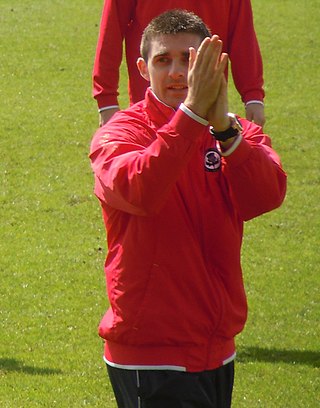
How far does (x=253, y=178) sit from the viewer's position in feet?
13.9

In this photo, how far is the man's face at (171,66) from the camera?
4.38 m

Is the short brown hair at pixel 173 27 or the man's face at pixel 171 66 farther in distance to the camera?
the short brown hair at pixel 173 27

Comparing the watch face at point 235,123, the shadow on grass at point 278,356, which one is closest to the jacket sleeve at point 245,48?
the shadow on grass at point 278,356

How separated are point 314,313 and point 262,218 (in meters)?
2.71

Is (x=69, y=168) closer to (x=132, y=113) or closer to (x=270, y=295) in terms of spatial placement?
(x=270, y=295)

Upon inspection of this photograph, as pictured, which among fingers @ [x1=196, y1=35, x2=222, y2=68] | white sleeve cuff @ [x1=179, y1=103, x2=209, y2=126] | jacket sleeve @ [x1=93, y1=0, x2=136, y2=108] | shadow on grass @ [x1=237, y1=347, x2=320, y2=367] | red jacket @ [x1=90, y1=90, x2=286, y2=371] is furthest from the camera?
shadow on grass @ [x1=237, y1=347, x2=320, y2=367]

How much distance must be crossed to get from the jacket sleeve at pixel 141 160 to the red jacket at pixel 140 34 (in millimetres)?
2380

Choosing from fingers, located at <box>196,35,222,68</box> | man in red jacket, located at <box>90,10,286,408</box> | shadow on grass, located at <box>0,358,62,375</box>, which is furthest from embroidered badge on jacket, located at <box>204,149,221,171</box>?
shadow on grass, located at <box>0,358,62,375</box>

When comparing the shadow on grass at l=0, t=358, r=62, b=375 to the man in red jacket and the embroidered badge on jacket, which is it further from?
the embroidered badge on jacket

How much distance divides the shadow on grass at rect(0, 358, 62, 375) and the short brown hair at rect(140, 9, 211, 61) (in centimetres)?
309

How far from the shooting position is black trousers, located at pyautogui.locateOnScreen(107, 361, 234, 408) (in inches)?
174

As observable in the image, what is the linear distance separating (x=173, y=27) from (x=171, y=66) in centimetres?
19

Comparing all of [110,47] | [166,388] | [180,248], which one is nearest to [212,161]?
[180,248]

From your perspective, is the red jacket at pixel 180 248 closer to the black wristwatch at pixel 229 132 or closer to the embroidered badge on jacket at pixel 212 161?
the embroidered badge on jacket at pixel 212 161
